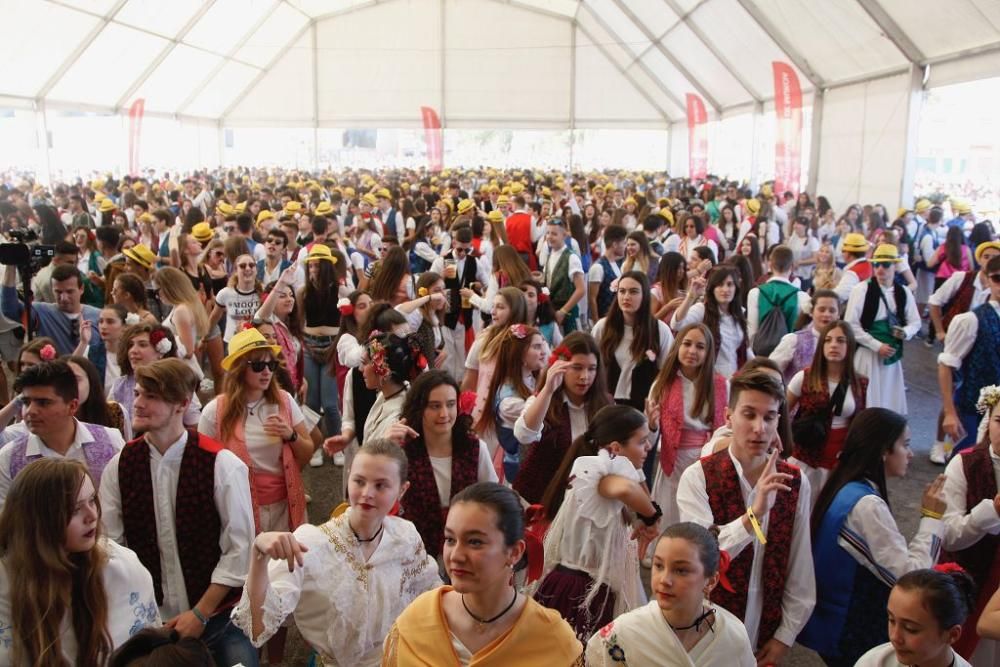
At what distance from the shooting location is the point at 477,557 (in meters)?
2.06

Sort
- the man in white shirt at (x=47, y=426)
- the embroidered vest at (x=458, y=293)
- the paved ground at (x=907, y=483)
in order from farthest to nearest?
the embroidered vest at (x=458, y=293), the paved ground at (x=907, y=483), the man in white shirt at (x=47, y=426)

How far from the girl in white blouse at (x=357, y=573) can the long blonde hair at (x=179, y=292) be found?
3466 mm

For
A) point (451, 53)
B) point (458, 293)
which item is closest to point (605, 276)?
point (458, 293)

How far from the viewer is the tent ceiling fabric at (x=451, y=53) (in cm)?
1722

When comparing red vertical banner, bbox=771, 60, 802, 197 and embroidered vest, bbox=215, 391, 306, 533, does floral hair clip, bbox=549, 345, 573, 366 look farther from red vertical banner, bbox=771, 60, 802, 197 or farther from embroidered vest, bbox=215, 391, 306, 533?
red vertical banner, bbox=771, 60, 802, 197

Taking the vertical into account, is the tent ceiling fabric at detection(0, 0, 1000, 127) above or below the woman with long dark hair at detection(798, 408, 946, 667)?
above

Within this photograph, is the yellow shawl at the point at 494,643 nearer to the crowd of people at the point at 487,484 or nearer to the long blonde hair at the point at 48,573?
the crowd of people at the point at 487,484

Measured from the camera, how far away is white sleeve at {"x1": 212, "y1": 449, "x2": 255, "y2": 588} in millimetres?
2889

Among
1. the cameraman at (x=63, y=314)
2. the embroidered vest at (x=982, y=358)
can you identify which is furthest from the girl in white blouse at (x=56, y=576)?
the embroidered vest at (x=982, y=358)

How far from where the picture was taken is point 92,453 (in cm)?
326

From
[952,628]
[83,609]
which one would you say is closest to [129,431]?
[83,609]

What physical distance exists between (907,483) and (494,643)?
17.7 feet

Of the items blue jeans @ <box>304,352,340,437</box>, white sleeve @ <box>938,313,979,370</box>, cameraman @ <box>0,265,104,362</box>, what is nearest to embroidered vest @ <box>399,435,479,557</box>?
cameraman @ <box>0,265,104,362</box>

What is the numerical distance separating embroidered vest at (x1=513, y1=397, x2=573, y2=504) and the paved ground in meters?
1.40
